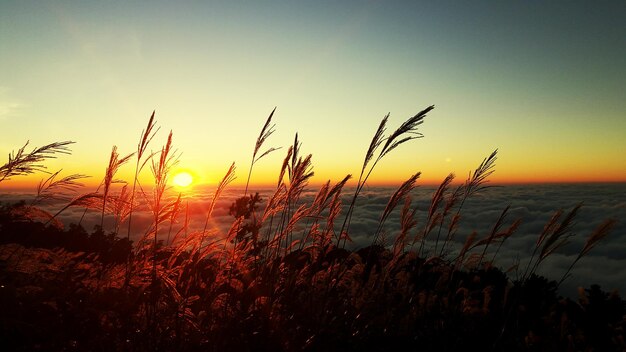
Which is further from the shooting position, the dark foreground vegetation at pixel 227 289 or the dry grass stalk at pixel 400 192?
the dry grass stalk at pixel 400 192

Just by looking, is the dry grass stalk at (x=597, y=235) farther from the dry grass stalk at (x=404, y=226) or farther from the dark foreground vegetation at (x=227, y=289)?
the dry grass stalk at (x=404, y=226)

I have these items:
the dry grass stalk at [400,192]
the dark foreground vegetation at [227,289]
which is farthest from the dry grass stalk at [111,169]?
the dry grass stalk at [400,192]

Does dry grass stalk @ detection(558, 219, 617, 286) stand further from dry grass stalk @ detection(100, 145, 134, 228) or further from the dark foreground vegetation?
dry grass stalk @ detection(100, 145, 134, 228)

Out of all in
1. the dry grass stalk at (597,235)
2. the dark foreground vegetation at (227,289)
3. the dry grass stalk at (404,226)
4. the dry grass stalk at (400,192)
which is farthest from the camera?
the dry grass stalk at (404,226)

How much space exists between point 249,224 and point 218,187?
2.50 ft

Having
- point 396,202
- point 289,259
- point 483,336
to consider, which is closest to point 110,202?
point 289,259

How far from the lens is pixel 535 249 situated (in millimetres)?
3926

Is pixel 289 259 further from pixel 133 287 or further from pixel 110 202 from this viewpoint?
pixel 110 202

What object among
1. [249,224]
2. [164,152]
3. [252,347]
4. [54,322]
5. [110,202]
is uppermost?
[164,152]

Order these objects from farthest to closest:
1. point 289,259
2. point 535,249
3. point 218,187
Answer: point 289,259 → point 535,249 → point 218,187

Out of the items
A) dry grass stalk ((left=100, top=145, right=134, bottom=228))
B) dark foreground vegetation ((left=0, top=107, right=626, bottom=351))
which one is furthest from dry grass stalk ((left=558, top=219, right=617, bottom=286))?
dry grass stalk ((left=100, top=145, right=134, bottom=228))

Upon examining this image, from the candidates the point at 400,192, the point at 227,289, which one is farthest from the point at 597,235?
the point at 227,289

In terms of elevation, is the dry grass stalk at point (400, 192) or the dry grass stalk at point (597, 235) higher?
the dry grass stalk at point (400, 192)

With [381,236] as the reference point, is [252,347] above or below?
below
